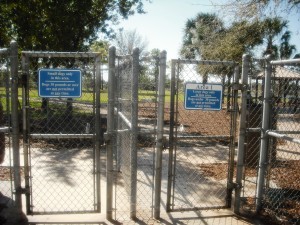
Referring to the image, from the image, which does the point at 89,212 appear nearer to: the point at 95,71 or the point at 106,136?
the point at 106,136

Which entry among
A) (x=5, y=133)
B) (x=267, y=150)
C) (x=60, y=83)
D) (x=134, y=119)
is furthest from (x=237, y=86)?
(x=5, y=133)

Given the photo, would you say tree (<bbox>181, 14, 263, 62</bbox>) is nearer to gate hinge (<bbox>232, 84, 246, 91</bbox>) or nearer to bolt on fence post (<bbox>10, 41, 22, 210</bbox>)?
gate hinge (<bbox>232, 84, 246, 91</bbox>)

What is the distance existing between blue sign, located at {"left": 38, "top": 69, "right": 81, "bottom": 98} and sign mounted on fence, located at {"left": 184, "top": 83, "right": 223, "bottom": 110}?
62.8 inches

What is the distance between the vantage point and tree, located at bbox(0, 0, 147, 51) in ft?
50.7

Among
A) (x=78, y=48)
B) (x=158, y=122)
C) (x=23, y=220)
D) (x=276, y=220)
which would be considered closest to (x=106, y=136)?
(x=158, y=122)

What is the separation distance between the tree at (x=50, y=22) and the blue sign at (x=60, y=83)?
39.5ft

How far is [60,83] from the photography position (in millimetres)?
4316

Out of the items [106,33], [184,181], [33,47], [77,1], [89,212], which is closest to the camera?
[89,212]

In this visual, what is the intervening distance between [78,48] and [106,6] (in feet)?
9.83

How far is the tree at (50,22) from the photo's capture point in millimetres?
15461

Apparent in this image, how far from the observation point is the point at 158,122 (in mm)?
4520

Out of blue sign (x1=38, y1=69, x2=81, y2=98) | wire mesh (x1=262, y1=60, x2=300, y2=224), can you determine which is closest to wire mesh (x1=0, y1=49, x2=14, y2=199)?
blue sign (x1=38, y1=69, x2=81, y2=98)

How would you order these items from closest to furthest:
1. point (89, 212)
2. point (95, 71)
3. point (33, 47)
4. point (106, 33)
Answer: point (95, 71) < point (89, 212) < point (33, 47) < point (106, 33)

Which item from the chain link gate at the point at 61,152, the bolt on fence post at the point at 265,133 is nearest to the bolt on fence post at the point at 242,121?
the bolt on fence post at the point at 265,133
